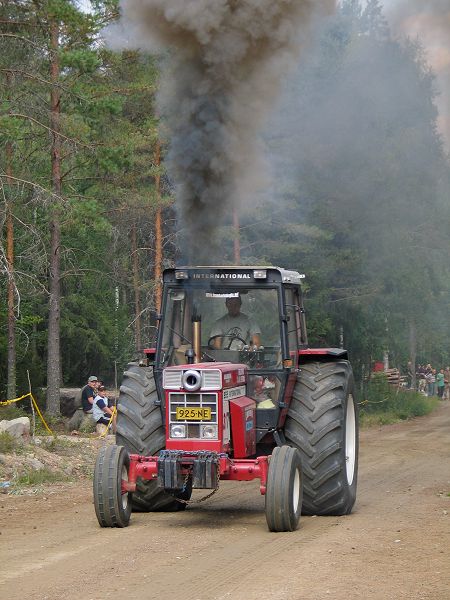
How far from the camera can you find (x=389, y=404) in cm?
3544

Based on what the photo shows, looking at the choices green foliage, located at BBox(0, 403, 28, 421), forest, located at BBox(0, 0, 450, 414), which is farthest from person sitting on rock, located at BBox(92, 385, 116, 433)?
forest, located at BBox(0, 0, 450, 414)

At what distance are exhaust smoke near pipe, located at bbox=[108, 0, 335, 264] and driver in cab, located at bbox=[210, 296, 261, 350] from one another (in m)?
1.40

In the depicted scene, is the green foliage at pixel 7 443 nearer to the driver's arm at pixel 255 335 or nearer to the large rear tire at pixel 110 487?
the large rear tire at pixel 110 487

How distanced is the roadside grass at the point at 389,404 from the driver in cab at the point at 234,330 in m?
20.9

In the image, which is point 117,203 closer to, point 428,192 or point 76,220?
point 76,220

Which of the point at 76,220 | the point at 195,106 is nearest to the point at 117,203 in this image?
the point at 76,220

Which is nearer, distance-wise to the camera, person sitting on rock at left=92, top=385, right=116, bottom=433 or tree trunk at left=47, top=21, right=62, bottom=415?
person sitting on rock at left=92, top=385, right=116, bottom=433

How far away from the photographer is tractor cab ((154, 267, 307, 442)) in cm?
1093

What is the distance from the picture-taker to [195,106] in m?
13.5

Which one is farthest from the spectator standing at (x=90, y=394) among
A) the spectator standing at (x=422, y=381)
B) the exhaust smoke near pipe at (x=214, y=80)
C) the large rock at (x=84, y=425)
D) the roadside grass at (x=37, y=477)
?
the spectator standing at (x=422, y=381)

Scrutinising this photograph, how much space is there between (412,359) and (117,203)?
25916 millimetres

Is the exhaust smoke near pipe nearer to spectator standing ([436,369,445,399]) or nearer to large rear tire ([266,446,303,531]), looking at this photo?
large rear tire ([266,446,303,531])

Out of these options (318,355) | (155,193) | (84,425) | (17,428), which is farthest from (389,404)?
(318,355)

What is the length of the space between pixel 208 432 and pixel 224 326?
1.47 metres
